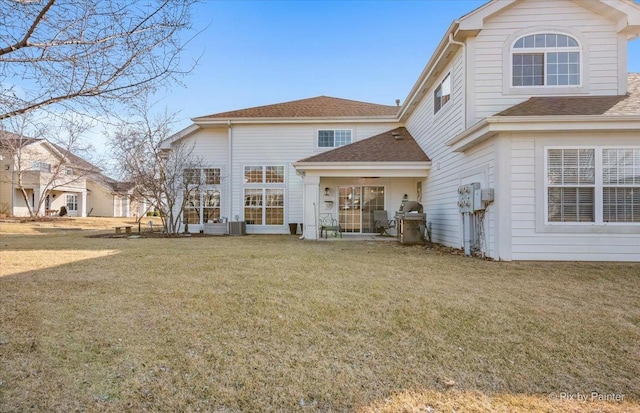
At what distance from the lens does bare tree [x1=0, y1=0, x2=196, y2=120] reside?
3.23 meters

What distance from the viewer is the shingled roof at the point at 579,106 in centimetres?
681

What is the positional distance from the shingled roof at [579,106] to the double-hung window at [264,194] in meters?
9.73

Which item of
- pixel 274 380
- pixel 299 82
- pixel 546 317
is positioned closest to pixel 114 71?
pixel 274 380

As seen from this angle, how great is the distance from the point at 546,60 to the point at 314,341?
29.0 feet

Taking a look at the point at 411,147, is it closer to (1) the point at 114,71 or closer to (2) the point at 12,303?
(1) the point at 114,71

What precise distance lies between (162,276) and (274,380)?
3946 mm

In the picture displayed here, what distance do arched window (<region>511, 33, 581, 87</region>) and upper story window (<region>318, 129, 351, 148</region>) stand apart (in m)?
7.72

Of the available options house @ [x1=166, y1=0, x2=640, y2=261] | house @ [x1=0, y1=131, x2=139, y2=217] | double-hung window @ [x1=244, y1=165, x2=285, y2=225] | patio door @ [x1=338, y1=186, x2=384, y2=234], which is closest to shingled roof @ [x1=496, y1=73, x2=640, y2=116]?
house @ [x1=166, y1=0, x2=640, y2=261]

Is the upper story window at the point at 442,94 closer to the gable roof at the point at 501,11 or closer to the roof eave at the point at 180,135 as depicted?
the gable roof at the point at 501,11

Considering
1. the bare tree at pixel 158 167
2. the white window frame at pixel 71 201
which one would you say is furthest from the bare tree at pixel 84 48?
the white window frame at pixel 71 201

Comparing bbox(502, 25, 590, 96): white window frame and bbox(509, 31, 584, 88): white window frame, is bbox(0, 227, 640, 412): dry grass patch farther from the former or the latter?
bbox(509, 31, 584, 88): white window frame

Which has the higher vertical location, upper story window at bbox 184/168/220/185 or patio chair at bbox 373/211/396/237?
upper story window at bbox 184/168/220/185

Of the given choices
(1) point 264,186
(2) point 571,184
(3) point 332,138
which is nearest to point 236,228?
(1) point 264,186

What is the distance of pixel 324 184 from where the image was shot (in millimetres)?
14023
